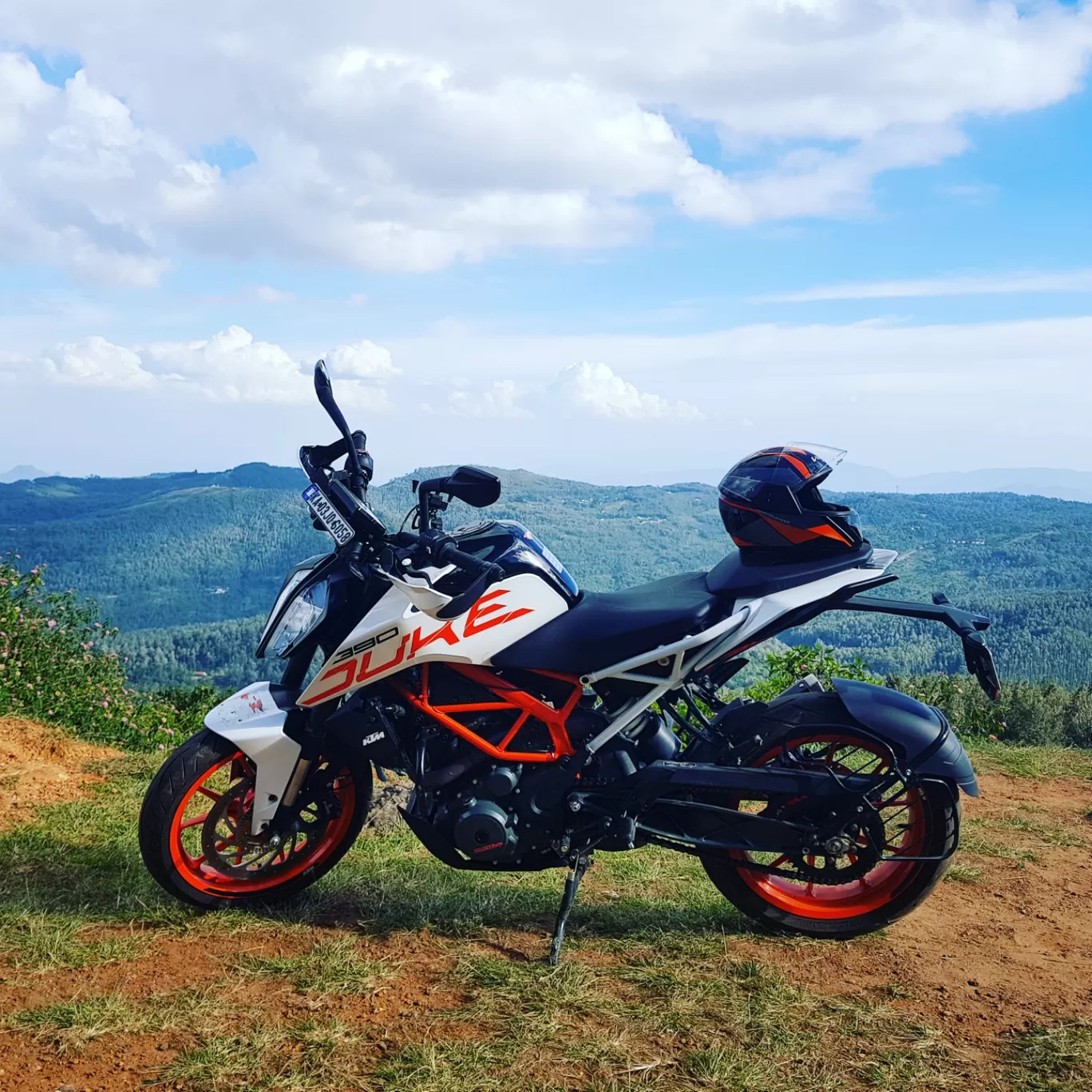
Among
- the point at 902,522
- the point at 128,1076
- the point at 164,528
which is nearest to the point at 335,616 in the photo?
the point at 128,1076

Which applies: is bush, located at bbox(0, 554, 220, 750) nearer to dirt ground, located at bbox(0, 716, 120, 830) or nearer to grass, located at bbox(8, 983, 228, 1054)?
dirt ground, located at bbox(0, 716, 120, 830)

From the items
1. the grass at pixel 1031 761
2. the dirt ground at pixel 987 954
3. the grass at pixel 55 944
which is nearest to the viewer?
the dirt ground at pixel 987 954

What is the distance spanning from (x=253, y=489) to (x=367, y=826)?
13613 cm

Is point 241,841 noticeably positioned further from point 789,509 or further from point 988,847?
point 988,847

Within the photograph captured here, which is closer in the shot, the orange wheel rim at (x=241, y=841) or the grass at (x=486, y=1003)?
the grass at (x=486, y=1003)

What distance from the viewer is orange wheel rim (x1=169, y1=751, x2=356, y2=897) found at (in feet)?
13.8

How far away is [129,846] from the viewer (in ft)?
16.9

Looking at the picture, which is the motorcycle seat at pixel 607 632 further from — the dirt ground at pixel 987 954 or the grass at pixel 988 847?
the grass at pixel 988 847

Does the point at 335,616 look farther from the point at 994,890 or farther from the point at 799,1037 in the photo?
the point at 994,890

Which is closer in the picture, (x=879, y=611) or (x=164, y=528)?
(x=879, y=611)

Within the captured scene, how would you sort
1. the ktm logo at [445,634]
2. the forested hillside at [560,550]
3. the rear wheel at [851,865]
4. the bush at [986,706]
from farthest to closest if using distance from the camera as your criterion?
the forested hillside at [560,550]
the bush at [986,706]
the rear wheel at [851,865]
the ktm logo at [445,634]

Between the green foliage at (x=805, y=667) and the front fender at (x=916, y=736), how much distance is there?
4984mm

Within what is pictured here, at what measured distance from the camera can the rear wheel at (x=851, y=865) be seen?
13.1 feet

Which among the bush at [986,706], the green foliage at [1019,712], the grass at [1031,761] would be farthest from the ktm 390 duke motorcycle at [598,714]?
the green foliage at [1019,712]
